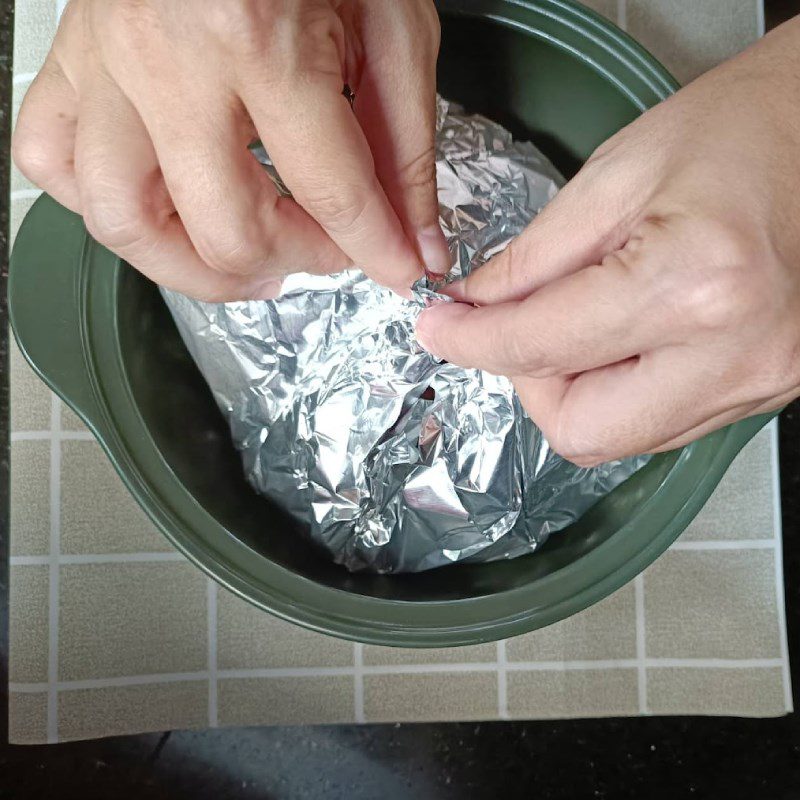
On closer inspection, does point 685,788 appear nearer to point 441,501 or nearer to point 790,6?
point 441,501

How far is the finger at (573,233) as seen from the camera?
344mm

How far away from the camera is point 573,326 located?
326mm

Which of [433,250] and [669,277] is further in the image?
[433,250]

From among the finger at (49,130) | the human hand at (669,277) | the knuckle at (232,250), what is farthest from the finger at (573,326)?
the finger at (49,130)

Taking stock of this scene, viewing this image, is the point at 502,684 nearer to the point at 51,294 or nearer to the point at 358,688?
the point at 358,688

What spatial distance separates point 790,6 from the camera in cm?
67

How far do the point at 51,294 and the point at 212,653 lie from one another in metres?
0.30

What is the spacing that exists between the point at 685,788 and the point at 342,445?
0.45 m

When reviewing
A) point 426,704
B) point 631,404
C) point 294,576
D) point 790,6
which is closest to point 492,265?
point 631,404

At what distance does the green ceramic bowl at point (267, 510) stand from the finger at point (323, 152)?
173 millimetres

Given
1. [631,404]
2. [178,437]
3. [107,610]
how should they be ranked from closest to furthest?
[631,404], [178,437], [107,610]

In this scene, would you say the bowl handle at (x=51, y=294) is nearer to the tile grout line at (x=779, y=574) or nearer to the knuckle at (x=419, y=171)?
the knuckle at (x=419, y=171)

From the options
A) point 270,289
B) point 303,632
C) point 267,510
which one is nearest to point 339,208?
point 270,289

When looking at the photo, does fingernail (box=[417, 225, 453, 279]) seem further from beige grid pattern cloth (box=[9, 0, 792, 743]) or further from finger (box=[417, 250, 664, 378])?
beige grid pattern cloth (box=[9, 0, 792, 743])
